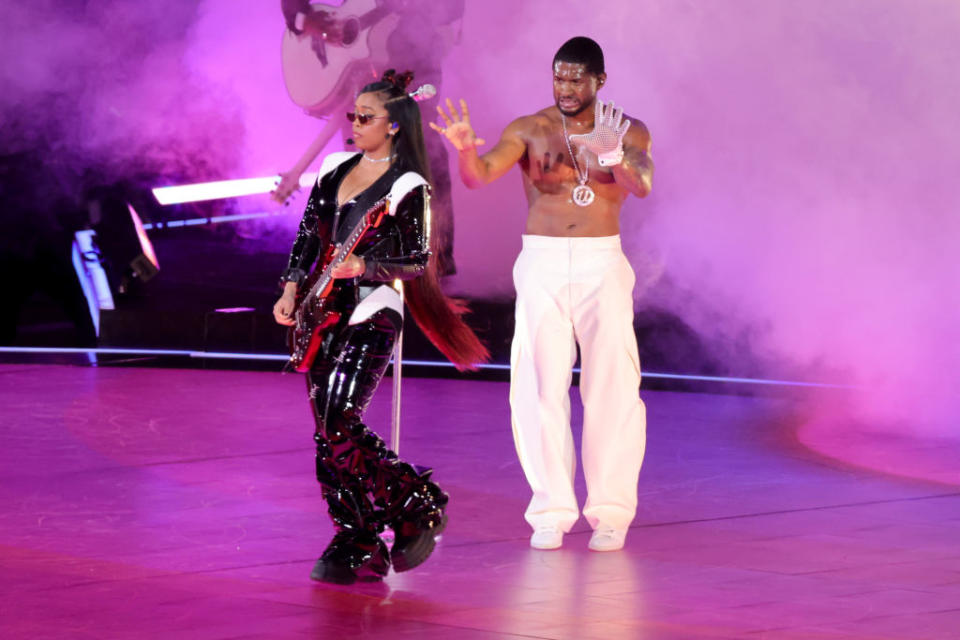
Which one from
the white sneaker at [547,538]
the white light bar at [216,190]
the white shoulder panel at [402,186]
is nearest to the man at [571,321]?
the white sneaker at [547,538]

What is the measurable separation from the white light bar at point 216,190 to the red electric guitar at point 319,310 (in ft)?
21.6

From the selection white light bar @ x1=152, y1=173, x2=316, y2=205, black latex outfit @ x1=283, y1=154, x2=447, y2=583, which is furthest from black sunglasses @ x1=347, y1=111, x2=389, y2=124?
white light bar @ x1=152, y1=173, x2=316, y2=205

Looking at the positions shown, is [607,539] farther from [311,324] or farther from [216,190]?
[216,190]

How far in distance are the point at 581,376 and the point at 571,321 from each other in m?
0.20

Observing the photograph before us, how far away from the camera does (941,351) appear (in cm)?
828

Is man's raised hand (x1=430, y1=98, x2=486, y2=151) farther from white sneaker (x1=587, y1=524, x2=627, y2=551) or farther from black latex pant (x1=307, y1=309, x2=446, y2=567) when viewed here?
white sneaker (x1=587, y1=524, x2=627, y2=551)

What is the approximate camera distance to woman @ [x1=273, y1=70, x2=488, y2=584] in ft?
14.3

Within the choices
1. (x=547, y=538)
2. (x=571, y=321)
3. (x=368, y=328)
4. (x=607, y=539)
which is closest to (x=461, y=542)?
(x=547, y=538)

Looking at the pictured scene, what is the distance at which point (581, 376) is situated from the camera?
4.96 meters

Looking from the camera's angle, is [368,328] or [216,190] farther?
[216,190]

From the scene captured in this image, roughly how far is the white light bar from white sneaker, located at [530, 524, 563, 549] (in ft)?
21.0

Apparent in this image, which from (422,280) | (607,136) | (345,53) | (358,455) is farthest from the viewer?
(345,53)

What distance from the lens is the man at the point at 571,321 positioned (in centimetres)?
494

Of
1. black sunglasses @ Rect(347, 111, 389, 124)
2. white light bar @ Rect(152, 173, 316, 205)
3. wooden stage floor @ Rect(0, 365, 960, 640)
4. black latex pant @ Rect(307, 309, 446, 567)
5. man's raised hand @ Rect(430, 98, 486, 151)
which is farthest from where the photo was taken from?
white light bar @ Rect(152, 173, 316, 205)
